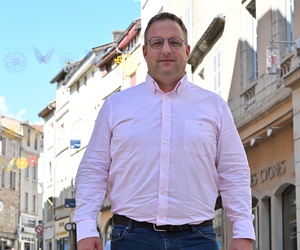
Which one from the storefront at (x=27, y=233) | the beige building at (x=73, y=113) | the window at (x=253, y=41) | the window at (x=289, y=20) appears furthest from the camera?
the storefront at (x=27, y=233)

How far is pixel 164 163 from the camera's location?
13.3ft

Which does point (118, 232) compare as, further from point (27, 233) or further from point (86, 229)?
point (27, 233)

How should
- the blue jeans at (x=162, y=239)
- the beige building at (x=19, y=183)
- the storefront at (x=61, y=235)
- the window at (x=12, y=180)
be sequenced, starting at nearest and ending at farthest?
the blue jeans at (x=162, y=239)
the storefront at (x=61, y=235)
the beige building at (x=19, y=183)
the window at (x=12, y=180)

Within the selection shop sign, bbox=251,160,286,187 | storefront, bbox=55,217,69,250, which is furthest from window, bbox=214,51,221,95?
storefront, bbox=55,217,69,250

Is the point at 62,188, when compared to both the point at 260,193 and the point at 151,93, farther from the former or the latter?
the point at 151,93

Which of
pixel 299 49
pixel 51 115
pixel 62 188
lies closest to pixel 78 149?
pixel 62 188

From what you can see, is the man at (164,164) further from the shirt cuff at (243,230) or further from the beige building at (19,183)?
the beige building at (19,183)

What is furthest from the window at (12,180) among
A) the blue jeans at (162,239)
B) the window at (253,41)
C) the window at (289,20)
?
the blue jeans at (162,239)

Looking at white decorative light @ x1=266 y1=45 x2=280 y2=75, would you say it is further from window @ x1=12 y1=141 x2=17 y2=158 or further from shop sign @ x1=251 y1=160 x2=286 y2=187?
window @ x1=12 y1=141 x2=17 y2=158

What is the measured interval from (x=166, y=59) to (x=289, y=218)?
14.0 m

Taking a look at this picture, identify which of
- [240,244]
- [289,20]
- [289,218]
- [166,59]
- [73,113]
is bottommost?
[240,244]

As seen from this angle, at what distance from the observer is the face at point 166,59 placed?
422cm

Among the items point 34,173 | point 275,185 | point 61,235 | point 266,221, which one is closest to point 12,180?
point 34,173

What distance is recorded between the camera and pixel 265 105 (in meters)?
18.7
